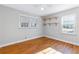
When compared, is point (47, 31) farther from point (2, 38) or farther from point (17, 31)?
point (2, 38)

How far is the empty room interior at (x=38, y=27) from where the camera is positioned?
2323 millimetres

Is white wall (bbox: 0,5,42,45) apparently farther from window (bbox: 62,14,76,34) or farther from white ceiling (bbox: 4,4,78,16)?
window (bbox: 62,14,76,34)

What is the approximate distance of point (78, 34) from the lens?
8.15 feet

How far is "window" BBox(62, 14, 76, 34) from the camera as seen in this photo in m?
2.71

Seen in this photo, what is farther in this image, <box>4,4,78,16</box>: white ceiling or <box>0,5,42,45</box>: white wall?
<box>0,5,42,45</box>: white wall

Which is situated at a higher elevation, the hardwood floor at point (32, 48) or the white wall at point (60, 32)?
the white wall at point (60, 32)

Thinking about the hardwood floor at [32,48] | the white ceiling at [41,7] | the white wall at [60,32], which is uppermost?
the white ceiling at [41,7]

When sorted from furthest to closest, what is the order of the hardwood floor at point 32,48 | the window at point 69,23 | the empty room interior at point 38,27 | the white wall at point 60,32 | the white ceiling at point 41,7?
the window at point 69,23
the white wall at point 60,32
the empty room interior at point 38,27
the white ceiling at point 41,7
the hardwood floor at point 32,48

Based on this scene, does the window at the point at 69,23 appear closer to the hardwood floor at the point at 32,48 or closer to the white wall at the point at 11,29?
the hardwood floor at the point at 32,48

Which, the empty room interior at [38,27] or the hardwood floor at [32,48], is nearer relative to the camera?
the hardwood floor at [32,48]

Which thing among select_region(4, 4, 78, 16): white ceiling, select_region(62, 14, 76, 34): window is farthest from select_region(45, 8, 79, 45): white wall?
select_region(4, 4, 78, 16): white ceiling

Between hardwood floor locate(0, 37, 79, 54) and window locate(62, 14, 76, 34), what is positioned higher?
window locate(62, 14, 76, 34)

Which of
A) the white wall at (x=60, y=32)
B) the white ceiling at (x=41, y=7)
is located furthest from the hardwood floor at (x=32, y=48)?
the white ceiling at (x=41, y=7)
